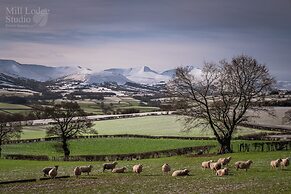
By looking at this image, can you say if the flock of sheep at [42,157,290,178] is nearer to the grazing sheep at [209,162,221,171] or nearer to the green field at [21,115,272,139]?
the grazing sheep at [209,162,221,171]

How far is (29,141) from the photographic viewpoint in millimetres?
93312

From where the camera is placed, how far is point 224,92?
59.1m

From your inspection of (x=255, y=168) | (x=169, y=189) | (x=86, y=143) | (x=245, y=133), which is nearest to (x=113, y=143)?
(x=86, y=143)

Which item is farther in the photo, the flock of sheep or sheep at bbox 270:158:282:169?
sheep at bbox 270:158:282:169

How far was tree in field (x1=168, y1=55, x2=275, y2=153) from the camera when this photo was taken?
5712cm

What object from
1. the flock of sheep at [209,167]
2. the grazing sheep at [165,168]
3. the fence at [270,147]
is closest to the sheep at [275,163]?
the flock of sheep at [209,167]

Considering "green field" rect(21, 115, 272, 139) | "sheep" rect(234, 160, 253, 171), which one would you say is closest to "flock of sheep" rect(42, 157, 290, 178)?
"sheep" rect(234, 160, 253, 171)

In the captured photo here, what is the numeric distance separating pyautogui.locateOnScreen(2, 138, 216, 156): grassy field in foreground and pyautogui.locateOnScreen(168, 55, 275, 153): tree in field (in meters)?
15.8

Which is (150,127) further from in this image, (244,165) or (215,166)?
(244,165)

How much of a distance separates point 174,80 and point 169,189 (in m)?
34.4

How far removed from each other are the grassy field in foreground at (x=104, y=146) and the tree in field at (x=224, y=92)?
15.8 meters

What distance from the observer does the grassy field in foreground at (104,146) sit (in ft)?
247

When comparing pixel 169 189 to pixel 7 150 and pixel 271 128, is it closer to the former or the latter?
pixel 7 150

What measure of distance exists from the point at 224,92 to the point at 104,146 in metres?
32.3
